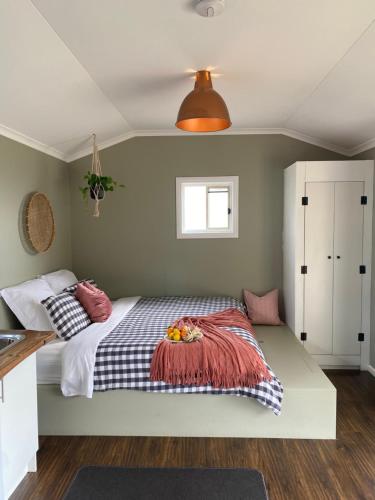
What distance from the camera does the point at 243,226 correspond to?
4.28m

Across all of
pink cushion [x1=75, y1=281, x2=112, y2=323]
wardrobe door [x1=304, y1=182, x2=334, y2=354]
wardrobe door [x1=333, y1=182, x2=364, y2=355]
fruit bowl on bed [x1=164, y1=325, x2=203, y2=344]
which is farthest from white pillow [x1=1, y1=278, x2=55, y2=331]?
wardrobe door [x1=333, y1=182, x2=364, y2=355]

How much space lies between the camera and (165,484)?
7.13 ft

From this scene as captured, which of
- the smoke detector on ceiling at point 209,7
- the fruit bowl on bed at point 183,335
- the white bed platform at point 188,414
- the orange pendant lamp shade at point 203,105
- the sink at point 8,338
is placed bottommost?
the white bed platform at point 188,414

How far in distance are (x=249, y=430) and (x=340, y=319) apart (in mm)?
1702

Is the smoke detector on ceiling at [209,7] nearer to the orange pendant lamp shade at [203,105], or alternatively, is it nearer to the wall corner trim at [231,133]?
the orange pendant lamp shade at [203,105]

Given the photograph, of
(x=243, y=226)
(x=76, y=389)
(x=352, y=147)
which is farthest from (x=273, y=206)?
(x=76, y=389)

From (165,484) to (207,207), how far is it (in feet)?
9.36

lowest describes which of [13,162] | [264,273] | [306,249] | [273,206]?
[264,273]

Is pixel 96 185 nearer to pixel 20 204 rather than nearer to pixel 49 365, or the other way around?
pixel 20 204

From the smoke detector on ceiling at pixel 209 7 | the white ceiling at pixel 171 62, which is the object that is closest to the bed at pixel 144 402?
A: the white ceiling at pixel 171 62

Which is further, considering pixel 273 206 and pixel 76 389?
pixel 273 206

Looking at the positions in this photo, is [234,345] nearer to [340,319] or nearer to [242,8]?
[340,319]

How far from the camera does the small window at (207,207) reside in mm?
4262

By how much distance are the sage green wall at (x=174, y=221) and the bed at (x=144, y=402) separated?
1.65m
